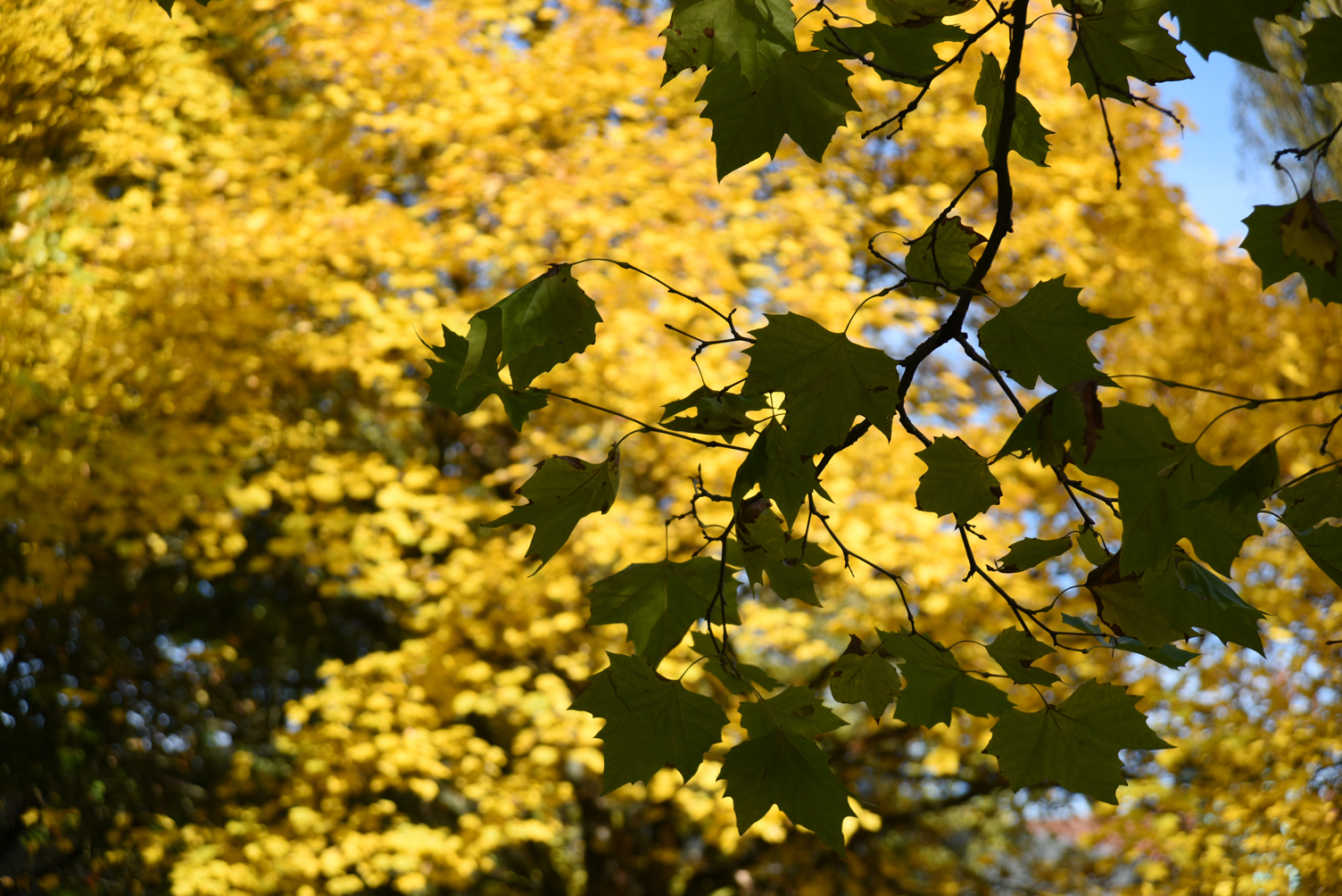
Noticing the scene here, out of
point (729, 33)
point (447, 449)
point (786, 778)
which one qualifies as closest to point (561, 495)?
point (786, 778)

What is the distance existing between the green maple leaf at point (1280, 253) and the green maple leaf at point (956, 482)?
0.31 meters

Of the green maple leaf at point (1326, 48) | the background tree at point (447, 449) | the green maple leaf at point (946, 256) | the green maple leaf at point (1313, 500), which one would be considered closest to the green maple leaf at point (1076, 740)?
the green maple leaf at point (1313, 500)

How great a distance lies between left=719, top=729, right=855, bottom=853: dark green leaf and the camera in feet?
3.37

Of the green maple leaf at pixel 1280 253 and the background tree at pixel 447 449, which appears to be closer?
the green maple leaf at pixel 1280 253

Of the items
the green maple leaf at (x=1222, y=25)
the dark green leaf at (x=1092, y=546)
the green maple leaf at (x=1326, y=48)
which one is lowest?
the dark green leaf at (x=1092, y=546)

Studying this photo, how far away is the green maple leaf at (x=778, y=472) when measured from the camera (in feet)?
3.07

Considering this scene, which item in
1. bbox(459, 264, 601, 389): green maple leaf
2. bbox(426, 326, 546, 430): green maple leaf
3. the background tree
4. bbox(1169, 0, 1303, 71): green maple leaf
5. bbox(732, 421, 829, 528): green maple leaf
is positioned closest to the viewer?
bbox(1169, 0, 1303, 71): green maple leaf

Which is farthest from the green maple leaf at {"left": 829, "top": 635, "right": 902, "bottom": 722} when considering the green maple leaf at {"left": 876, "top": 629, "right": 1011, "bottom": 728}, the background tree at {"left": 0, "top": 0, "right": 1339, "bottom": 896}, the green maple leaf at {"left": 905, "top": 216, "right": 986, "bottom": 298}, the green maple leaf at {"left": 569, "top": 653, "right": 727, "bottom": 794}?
the background tree at {"left": 0, "top": 0, "right": 1339, "bottom": 896}

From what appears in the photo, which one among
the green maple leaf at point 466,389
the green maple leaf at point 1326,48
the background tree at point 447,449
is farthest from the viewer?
the background tree at point 447,449

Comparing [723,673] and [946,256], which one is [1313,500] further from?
[723,673]

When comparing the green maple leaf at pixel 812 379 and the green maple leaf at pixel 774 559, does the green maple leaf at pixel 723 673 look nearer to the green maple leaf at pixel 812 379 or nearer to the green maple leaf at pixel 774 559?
the green maple leaf at pixel 774 559

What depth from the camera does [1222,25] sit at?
72 centimetres

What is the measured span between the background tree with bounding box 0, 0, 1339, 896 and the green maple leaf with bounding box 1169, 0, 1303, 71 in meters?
3.65

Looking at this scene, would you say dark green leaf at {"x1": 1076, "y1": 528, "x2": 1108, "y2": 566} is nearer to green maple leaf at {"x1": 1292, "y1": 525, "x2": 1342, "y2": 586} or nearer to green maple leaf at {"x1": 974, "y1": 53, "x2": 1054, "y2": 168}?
green maple leaf at {"x1": 1292, "y1": 525, "x2": 1342, "y2": 586}
